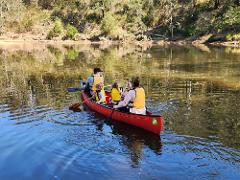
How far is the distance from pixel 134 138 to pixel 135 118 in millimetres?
942

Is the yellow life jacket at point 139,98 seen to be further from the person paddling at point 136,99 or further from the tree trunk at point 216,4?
the tree trunk at point 216,4

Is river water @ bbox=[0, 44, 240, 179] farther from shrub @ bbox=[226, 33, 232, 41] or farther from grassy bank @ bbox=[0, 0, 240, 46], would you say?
grassy bank @ bbox=[0, 0, 240, 46]

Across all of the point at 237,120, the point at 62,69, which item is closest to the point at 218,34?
the point at 62,69

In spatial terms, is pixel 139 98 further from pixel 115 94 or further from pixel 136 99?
pixel 115 94

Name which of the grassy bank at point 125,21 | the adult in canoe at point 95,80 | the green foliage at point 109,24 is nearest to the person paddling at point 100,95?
the adult in canoe at point 95,80

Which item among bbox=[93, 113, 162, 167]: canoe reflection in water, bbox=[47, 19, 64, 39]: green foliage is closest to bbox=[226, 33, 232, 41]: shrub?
bbox=[47, 19, 64, 39]: green foliage

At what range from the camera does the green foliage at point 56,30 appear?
70375 mm

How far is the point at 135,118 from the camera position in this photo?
14367 millimetres

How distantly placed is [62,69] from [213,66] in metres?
12.9

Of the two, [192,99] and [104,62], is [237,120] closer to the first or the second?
[192,99]

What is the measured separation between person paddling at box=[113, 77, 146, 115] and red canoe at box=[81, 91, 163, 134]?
0.28 metres

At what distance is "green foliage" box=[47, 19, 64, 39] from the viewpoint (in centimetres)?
7038

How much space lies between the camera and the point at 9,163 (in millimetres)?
11531

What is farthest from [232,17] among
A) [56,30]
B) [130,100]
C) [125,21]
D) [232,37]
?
[130,100]
